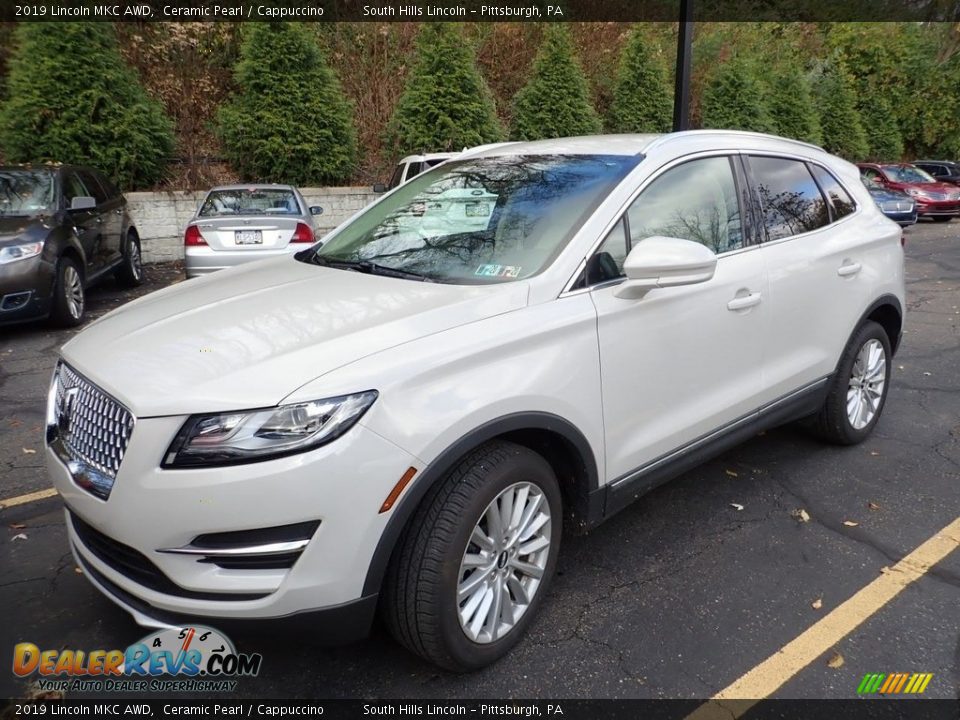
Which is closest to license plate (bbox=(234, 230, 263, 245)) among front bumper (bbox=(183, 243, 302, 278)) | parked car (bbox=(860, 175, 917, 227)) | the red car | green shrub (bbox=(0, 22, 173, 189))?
front bumper (bbox=(183, 243, 302, 278))

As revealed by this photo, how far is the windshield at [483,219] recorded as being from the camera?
2.75 metres

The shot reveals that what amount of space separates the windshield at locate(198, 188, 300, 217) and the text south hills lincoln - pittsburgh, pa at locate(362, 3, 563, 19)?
7697 mm

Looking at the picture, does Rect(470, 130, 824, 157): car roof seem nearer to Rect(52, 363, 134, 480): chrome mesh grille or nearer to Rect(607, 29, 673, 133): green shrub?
Rect(52, 363, 134, 480): chrome mesh grille

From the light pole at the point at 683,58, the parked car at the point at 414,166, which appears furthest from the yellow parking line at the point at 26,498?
the light pole at the point at 683,58

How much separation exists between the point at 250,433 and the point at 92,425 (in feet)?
2.01

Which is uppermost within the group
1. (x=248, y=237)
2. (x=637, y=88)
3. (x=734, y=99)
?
(x=637, y=88)

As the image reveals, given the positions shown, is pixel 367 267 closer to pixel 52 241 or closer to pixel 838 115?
pixel 52 241

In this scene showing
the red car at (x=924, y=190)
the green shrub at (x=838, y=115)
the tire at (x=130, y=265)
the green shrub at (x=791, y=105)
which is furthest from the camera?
the green shrub at (x=838, y=115)

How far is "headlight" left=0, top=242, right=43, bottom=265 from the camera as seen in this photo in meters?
6.62

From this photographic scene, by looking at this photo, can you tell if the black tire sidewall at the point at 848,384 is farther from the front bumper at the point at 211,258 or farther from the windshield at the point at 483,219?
the front bumper at the point at 211,258

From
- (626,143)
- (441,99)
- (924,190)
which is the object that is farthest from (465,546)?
(924,190)

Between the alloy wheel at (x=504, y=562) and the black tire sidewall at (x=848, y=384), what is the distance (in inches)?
91.0

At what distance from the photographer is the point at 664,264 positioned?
2.53 m

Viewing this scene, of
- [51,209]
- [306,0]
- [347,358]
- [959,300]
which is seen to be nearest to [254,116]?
[306,0]
